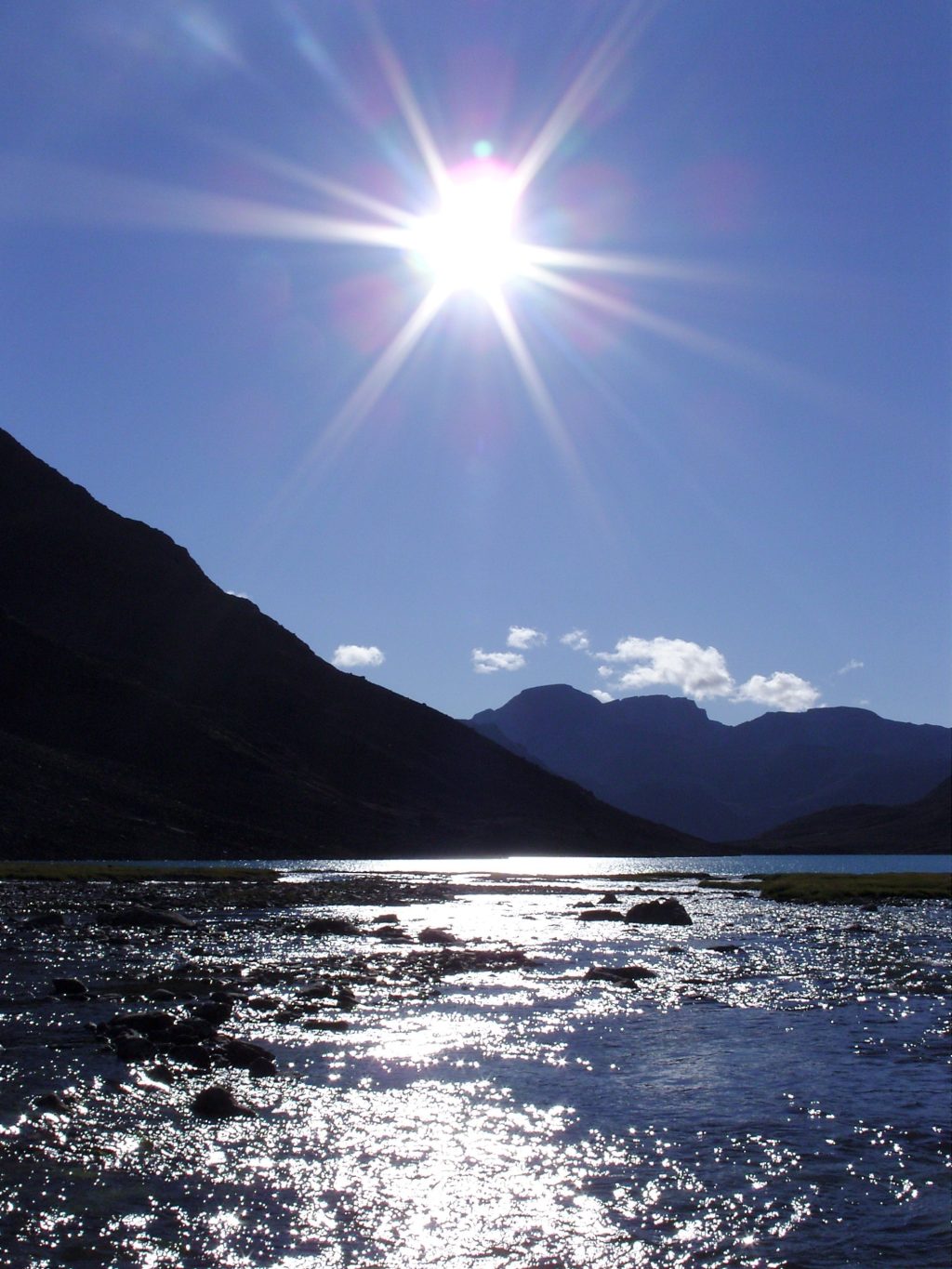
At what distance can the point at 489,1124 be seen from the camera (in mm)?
20000

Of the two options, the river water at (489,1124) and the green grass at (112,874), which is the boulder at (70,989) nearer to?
the river water at (489,1124)

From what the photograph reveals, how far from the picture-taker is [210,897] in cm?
7706

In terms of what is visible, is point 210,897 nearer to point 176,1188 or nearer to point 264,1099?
point 264,1099

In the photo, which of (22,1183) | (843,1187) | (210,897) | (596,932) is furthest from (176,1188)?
(210,897)

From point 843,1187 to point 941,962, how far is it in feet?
106

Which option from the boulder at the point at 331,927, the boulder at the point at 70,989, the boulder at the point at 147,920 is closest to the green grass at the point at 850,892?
the boulder at the point at 331,927

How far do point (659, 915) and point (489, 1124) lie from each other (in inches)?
2020

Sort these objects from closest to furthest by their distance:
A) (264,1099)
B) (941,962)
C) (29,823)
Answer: (264,1099) → (941,962) → (29,823)

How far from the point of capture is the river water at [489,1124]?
14719mm

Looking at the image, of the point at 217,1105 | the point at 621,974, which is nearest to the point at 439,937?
the point at 621,974

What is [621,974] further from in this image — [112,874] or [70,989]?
[112,874]

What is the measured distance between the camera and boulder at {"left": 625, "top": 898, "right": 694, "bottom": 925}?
221 feet

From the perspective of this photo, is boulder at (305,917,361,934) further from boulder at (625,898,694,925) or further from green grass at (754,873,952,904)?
green grass at (754,873,952,904)

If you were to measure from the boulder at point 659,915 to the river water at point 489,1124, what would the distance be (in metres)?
26.3
